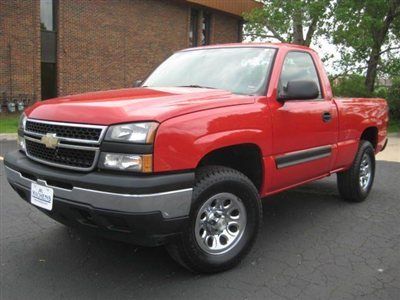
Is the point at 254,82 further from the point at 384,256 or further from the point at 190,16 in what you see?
the point at 190,16

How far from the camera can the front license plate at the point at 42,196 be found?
11.5 ft

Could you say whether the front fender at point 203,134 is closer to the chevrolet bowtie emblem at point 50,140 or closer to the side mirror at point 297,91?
the side mirror at point 297,91

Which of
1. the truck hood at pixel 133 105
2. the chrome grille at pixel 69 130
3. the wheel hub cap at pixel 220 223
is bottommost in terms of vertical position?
the wheel hub cap at pixel 220 223

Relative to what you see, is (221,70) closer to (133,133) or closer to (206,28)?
→ (133,133)

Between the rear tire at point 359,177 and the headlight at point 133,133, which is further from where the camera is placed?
the rear tire at point 359,177

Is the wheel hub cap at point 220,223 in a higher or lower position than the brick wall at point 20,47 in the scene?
lower

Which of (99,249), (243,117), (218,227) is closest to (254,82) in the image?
(243,117)

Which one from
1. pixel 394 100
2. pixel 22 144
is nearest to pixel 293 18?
pixel 394 100

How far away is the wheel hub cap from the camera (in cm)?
369

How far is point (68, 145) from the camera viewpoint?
3406 mm

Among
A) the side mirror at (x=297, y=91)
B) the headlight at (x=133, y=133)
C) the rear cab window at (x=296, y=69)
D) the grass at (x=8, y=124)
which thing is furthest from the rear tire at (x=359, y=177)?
the grass at (x=8, y=124)

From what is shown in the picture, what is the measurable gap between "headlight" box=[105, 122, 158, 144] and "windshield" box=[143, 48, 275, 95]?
4.33ft

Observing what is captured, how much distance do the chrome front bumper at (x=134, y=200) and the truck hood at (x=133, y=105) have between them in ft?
1.58

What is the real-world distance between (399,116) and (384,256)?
17601 mm
